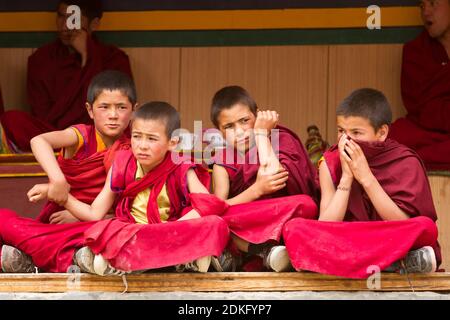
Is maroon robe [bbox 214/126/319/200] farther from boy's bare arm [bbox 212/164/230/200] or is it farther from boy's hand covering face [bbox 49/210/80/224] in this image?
boy's hand covering face [bbox 49/210/80/224]

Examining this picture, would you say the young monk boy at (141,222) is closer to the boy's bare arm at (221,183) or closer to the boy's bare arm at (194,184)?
the boy's bare arm at (194,184)

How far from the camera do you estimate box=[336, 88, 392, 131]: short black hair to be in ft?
14.2

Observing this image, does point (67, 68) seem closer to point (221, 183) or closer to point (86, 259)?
point (221, 183)

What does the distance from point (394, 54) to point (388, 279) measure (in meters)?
2.62

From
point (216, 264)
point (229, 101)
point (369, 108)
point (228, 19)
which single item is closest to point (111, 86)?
point (229, 101)

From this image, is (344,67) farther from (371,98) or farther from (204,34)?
(371,98)

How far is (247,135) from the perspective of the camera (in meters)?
4.53

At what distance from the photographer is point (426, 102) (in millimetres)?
6004

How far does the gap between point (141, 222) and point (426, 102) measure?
2.28m

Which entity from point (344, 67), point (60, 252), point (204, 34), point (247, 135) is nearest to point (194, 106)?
point (204, 34)

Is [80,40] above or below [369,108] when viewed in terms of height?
above
